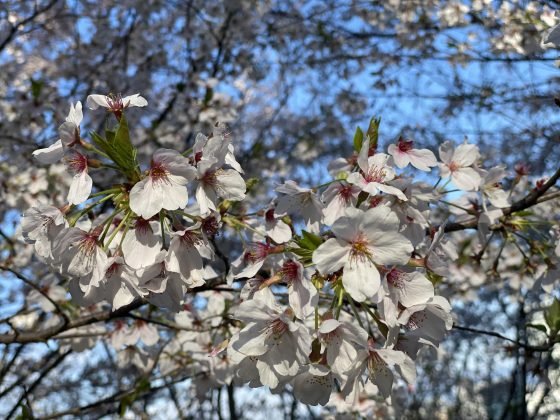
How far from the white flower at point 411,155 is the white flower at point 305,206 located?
0.98 ft

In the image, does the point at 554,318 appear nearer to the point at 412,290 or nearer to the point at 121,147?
the point at 412,290

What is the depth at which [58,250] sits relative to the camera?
1.52m

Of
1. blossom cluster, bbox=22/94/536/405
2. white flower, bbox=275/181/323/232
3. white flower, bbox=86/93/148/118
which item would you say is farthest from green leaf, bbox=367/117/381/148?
white flower, bbox=86/93/148/118

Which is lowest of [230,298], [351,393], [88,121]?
[88,121]

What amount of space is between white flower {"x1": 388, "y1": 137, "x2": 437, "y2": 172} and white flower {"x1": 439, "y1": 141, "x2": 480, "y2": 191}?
32 centimetres

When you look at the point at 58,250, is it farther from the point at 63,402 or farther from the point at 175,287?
the point at 63,402

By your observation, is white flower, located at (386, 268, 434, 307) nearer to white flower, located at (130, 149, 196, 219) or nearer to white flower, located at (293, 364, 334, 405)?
white flower, located at (293, 364, 334, 405)

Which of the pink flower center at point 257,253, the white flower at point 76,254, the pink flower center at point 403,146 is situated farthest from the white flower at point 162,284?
the pink flower center at point 403,146

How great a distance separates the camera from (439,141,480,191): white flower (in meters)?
2.11

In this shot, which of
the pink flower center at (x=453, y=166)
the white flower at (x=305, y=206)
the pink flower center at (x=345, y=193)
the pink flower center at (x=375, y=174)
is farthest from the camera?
the pink flower center at (x=453, y=166)

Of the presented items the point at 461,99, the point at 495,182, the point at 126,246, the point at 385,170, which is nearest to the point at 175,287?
the point at 126,246

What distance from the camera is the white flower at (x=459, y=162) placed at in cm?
211

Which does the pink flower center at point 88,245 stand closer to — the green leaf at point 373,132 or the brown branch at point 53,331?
the brown branch at point 53,331

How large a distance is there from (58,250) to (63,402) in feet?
30.2
